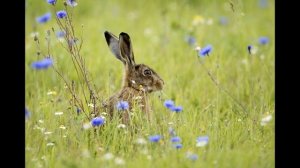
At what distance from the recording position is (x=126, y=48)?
7.29 metres

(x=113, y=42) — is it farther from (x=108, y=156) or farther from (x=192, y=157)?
(x=192, y=157)

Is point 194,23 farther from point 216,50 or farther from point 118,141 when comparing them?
point 118,141

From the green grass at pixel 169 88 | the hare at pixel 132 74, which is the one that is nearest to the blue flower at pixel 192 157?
the green grass at pixel 169 88

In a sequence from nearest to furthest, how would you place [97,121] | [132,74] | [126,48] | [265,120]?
[97,121] → [265,120] → [126,48] → [132,74]

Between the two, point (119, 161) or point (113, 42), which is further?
point (113, 42)

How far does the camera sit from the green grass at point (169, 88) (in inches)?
228

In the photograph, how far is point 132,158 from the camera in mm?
5777

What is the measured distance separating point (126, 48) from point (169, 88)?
89cm

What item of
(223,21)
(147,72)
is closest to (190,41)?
(223,21)

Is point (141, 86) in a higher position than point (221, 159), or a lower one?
higher

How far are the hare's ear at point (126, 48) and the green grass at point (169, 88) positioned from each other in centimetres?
27
